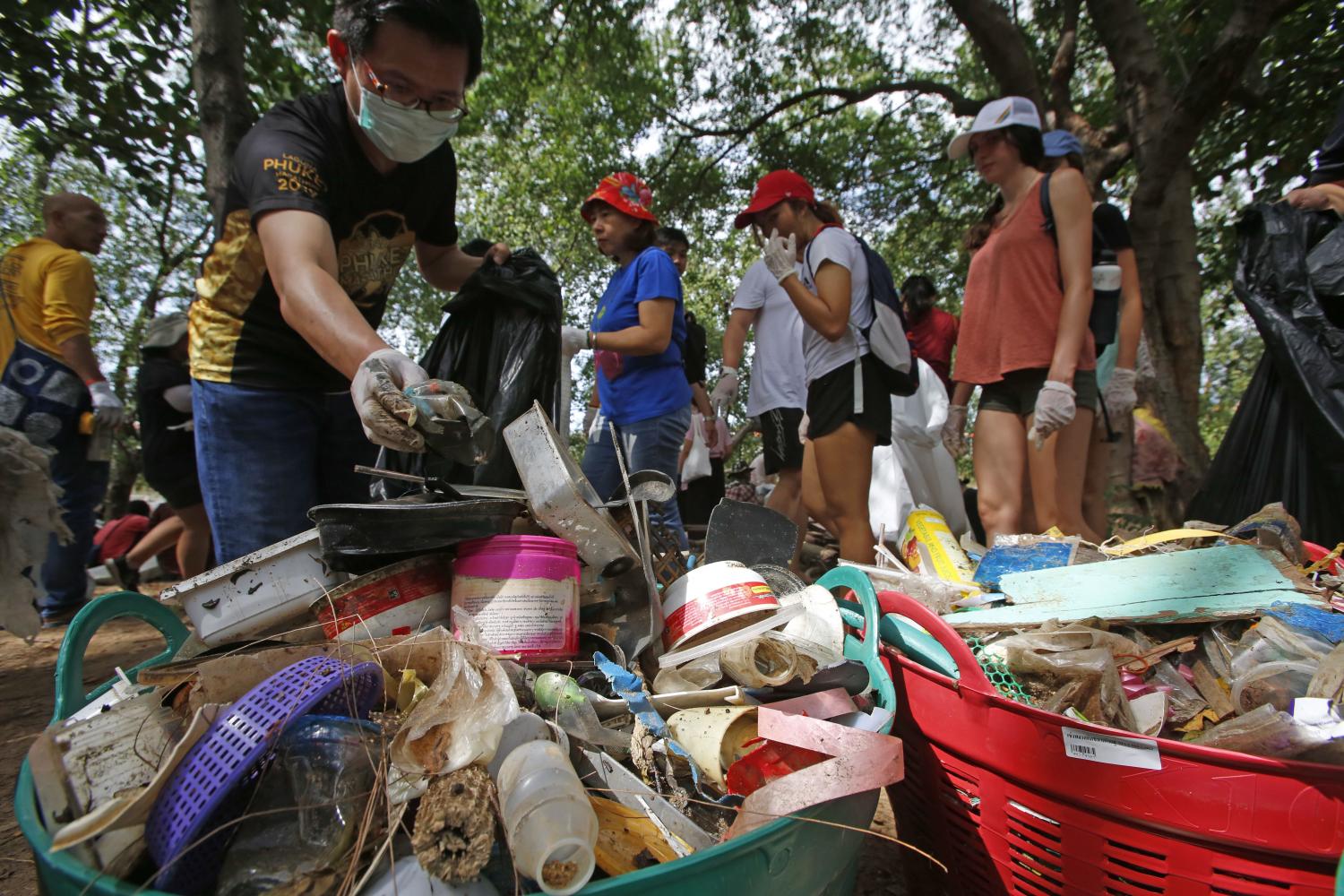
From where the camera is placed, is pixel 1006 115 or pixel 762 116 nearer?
pixel 1006 115

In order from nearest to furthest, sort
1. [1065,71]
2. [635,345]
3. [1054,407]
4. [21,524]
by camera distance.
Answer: [21,524], [1054,407], [635,345], [1065,71]

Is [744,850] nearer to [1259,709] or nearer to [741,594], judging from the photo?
[741,594]

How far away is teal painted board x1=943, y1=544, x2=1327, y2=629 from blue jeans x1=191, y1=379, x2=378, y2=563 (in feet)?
5.28

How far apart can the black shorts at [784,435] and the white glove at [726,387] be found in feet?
1.29

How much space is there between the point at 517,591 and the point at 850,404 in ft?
6.27

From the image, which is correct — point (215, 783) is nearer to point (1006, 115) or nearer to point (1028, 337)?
point (1028, 337)

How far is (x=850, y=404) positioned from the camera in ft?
9.12

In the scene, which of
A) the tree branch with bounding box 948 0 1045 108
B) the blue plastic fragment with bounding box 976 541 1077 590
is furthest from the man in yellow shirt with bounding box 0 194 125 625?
the tree branch with bounding box 948 0 1045 108

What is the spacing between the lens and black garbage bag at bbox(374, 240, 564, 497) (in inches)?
72.8

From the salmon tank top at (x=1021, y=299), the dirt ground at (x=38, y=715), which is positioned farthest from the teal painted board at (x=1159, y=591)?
the salmon tank top at (x=1021, y=299)

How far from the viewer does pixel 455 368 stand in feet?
6.41

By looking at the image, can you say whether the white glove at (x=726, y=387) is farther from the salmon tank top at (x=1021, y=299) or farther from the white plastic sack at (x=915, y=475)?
the salmon tank top at (x=1021, y=299)

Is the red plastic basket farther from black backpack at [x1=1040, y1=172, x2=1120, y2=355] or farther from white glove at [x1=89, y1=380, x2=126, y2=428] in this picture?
white glove at [x1=89, y1=380, x2=126, y2=428]

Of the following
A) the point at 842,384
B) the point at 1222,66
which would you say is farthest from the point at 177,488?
the point at 1222,66
